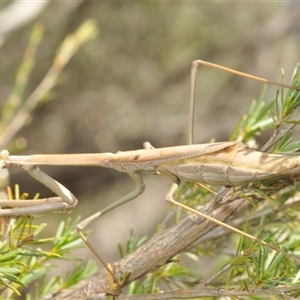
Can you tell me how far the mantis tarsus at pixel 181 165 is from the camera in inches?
32.7

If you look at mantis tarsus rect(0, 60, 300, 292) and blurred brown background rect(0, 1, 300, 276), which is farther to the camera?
blurred brown background rect(0, 1, 300, 276)

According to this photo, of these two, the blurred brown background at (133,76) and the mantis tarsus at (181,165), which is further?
the blurred brown background at (133,76)

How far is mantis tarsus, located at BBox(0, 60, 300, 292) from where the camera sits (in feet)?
2.72

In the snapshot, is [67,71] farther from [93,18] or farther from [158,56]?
[158,56]

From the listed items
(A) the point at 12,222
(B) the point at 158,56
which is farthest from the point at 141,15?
(A) the point at 12,222

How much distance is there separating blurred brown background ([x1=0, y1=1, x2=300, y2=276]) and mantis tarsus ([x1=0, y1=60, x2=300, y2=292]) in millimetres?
1565

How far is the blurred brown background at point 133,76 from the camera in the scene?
2941 mm

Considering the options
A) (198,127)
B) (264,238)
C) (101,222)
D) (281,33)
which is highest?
(281,33)

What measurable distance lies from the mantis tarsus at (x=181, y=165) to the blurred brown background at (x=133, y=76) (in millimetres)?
1565

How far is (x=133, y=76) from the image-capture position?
354 cm

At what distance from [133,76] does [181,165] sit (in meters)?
2.59

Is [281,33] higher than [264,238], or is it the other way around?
[281,33]

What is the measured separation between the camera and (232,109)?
3.12 metres

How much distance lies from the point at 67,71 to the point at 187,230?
2711mm
